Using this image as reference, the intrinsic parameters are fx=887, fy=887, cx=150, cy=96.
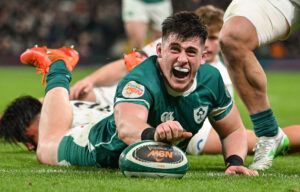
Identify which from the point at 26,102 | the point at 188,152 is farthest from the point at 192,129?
the point at 26,102

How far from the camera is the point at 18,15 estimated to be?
28.6 meters

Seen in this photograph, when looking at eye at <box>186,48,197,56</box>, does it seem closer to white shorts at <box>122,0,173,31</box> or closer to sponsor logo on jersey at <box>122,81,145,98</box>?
sponsor logo on jersey at <box>122,81,145,98</box>

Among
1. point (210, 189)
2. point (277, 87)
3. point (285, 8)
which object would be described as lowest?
point (277, 87)

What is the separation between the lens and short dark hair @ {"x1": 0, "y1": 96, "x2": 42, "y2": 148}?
7.47 m

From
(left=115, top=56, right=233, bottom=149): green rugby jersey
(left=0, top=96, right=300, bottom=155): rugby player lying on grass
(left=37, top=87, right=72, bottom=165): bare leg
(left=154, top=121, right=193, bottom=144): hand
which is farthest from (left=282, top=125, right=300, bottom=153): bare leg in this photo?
(left=154, top=121, right=193, bottom=144): hand

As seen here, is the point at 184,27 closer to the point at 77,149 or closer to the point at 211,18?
the point at 77,149

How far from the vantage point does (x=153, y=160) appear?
16.8 feet

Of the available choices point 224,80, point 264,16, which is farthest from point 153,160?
point 224,80

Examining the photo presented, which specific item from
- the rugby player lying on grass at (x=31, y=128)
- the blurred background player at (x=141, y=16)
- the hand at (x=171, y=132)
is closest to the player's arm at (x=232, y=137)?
the hand at (x=171, y=132)

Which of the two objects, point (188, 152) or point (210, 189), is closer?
point (210, 189)

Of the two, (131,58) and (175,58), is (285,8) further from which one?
(131,58)

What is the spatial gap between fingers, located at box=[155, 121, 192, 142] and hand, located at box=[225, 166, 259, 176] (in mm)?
829

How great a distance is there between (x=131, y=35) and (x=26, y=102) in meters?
5.44

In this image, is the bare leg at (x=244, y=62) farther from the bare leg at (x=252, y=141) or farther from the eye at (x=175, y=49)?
the bare leg at (x=252, y=141)
